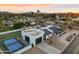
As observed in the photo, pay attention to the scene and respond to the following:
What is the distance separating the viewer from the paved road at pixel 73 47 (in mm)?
2223

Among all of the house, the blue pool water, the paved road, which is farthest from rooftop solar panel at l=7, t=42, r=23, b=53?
the paved road

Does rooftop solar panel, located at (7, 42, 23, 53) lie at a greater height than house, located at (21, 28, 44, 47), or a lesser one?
lesser

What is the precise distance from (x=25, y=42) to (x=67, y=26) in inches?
26.4

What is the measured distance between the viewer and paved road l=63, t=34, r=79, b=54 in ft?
7.29

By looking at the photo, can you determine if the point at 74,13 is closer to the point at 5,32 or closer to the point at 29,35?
the point at 29,35

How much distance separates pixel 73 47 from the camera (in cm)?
223

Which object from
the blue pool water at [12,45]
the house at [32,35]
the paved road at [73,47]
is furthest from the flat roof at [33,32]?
the paved road at [73,47]

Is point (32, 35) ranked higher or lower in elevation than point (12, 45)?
higher

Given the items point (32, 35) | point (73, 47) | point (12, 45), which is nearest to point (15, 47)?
point (12, 45)

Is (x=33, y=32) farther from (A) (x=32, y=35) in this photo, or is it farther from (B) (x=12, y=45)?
(B) (x=12, y=45)

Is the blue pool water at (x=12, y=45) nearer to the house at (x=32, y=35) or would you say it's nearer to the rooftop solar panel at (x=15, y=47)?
the rooftop solar panel at (x=15, y=47)

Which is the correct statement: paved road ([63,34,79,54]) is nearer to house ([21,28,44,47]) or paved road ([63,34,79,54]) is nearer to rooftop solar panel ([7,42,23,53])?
house ([21,28,44,47])

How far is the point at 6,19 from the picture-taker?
2.23 metres
